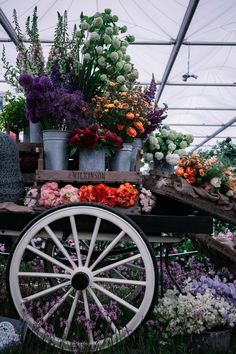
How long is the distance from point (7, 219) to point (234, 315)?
3.71 feet

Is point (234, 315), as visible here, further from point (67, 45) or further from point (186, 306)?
point (67, 45)

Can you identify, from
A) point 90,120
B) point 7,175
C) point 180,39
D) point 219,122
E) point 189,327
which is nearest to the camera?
point 189,327

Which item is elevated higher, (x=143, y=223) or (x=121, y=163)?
(x=121, y=163)

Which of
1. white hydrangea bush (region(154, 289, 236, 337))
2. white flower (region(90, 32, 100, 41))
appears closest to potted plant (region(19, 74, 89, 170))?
white flower (region(90, 32, 100, 41))

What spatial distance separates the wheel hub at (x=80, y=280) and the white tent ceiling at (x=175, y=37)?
5.18 metres

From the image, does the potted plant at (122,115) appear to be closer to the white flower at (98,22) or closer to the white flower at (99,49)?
the white flower at (99,49)

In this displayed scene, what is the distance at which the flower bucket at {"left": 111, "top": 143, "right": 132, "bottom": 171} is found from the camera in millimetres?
2404

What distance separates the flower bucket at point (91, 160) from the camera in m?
2.31

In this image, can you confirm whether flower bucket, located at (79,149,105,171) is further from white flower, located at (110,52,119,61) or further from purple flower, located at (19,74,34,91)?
white flower, located at (110,52,119,61)

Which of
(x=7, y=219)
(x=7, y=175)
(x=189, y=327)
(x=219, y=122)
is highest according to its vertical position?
(x=7, y=175)

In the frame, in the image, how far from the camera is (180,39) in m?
7.40

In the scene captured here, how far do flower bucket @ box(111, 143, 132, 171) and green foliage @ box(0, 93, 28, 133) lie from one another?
720 mm

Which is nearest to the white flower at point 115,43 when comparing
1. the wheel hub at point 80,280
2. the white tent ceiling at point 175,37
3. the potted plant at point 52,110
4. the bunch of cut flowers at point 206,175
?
the potted plant at point 52,110

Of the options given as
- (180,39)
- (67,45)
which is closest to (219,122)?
(180,39)
